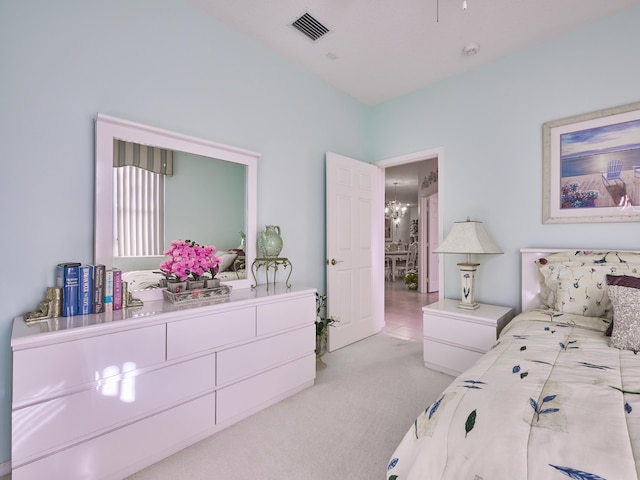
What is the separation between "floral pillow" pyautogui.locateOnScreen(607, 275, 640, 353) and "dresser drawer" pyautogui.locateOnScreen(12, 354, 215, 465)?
2215 mm

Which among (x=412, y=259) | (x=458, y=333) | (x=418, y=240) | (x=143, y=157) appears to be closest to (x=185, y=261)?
(x=143, y=157)

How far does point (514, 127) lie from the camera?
2.84m

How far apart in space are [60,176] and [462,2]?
9.68 ft

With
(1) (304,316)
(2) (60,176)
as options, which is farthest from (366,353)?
Result: (2) (60,176)

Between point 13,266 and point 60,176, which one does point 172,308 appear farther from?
point 60,176

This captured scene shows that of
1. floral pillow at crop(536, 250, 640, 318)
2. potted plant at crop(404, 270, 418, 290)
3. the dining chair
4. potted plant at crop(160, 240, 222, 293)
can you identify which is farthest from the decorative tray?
the dining chair

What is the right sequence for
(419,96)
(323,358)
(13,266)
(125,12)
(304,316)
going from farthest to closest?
1. (419,96)
2. (323,358)
3. (304,316)
4. (125,12)
5. (13,266)

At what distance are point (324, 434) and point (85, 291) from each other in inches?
63.5

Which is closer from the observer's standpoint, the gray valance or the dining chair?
the gray valance

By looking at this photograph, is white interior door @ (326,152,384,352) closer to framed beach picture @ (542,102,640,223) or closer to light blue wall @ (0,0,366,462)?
light blue wall @ (0,0,366,462)

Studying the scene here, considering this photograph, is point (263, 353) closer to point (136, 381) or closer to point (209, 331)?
point (209, 331)

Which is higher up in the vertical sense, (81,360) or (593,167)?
(593,167)

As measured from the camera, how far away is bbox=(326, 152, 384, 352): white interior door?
10.8ft

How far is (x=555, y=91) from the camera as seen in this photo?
2.63 meters
